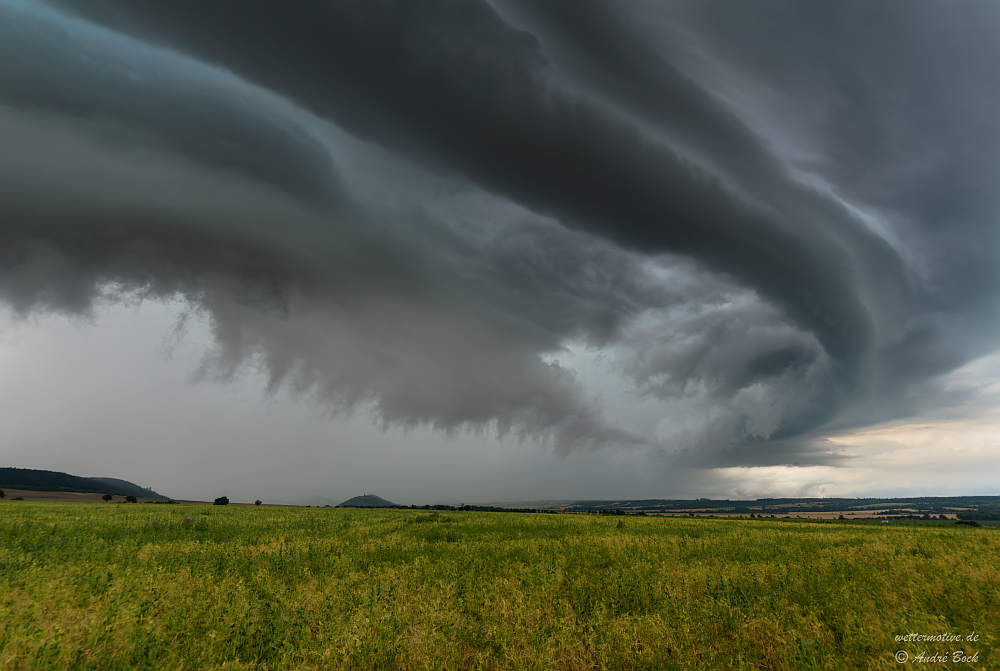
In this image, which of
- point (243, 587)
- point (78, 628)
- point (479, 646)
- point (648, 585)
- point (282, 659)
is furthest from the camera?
point (648, 585)

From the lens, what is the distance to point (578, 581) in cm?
1484

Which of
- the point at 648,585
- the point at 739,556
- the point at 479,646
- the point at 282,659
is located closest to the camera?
the point at 282,659

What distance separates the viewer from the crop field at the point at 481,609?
920 centimetres

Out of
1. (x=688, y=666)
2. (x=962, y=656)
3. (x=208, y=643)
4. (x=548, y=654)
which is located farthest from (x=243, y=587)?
(x=962, y=656)

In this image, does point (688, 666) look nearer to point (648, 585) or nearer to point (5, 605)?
point (648, 585)

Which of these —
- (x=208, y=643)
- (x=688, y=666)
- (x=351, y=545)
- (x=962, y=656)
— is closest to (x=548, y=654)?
(x=688, y=666)

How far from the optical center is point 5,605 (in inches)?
434

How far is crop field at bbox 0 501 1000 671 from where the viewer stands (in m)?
9.20

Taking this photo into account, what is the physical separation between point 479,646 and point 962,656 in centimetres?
1059

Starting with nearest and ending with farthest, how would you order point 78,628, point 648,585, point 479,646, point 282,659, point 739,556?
point 282,659
point 78,628
point 479,646
point 648,585
point 739,556

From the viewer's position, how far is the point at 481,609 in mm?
11711

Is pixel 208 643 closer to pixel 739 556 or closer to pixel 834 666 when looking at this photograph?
pixel 834 666

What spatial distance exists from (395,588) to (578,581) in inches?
249

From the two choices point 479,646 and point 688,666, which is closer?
point 688,666
